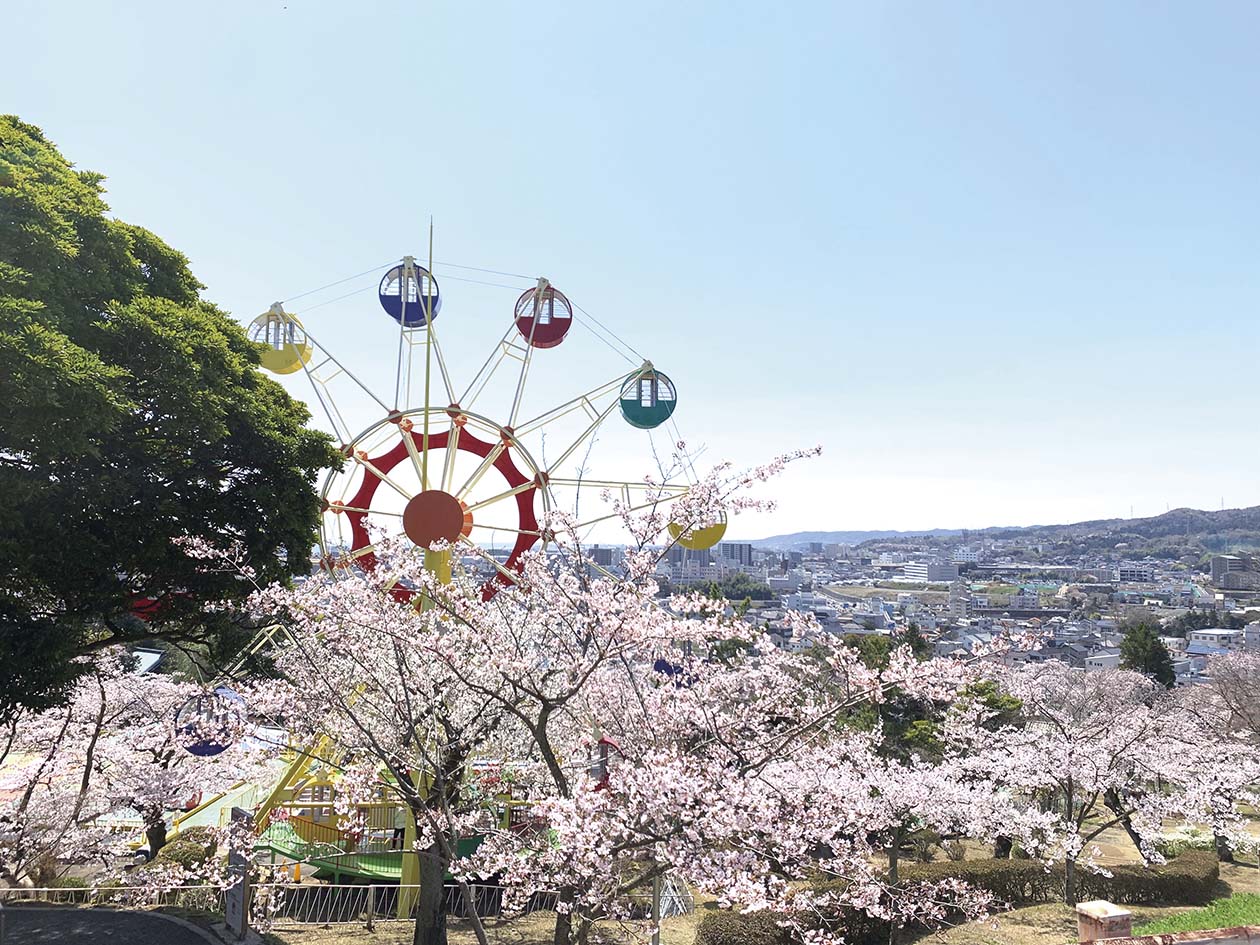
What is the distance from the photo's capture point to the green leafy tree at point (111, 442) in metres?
6.48

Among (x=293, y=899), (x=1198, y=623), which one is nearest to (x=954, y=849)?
(x=293, y=899)

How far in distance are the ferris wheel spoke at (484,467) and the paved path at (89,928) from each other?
6450 mm

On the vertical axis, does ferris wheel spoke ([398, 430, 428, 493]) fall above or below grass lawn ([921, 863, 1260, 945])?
above

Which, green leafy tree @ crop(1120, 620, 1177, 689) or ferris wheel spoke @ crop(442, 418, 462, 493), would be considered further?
green leafy tree @ crop(1120, 620, 1177, 689)

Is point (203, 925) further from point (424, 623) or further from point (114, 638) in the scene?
point (424, 623)

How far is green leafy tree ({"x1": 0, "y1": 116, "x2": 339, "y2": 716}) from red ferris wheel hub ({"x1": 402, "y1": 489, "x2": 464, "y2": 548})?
2.63m

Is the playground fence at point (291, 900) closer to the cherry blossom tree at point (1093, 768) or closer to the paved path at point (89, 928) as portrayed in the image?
the paved path at point (89, 928)

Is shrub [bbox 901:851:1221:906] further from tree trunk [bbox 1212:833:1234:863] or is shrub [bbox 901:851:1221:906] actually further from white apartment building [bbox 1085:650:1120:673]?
white apartment building [bbox 1085:650:1120:673]

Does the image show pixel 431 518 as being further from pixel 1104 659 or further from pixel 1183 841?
pixel 1104 659

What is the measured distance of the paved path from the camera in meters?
9.10

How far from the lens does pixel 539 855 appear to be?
5.80 meters

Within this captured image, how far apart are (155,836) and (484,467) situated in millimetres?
8413

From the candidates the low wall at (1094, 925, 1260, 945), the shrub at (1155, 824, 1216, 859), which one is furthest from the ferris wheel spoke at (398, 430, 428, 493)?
the shrub at (1155, 824, 1216, 859)

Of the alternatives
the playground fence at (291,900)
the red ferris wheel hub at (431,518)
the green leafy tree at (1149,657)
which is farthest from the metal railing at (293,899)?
the green leafy tree at (1149,657)
